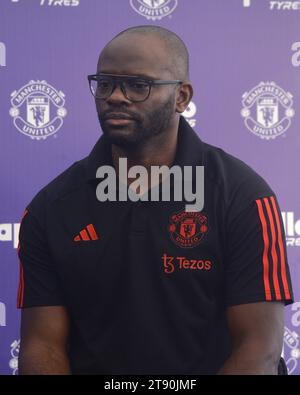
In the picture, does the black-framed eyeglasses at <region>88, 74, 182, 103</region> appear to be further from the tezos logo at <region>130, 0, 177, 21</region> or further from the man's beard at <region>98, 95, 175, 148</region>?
the tezos logo at <region>130, 0, 177, 21</region>

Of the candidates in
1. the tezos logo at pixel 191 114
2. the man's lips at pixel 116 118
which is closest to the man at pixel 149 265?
the man's lips at pixel 116 118

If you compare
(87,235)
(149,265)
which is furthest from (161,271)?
(87,235)

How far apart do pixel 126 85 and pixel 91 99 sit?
1.80 ft

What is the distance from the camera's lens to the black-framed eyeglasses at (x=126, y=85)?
1338 millimetres

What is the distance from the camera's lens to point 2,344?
1.86m

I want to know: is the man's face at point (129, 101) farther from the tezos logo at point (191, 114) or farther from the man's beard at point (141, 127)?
the tezos logo at point (191, 114)

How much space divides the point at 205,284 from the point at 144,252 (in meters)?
0.14

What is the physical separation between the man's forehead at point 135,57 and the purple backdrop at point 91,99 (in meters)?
0.50

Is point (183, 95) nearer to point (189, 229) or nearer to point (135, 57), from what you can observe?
point (135, 57)

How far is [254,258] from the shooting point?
52.6 inches

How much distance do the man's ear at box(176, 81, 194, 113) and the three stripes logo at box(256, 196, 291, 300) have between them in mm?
277

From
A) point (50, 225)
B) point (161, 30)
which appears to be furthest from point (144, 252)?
point (161, 30)

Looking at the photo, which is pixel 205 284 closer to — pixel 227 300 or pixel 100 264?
pixel 227 300

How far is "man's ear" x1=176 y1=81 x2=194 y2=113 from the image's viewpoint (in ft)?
4.72
